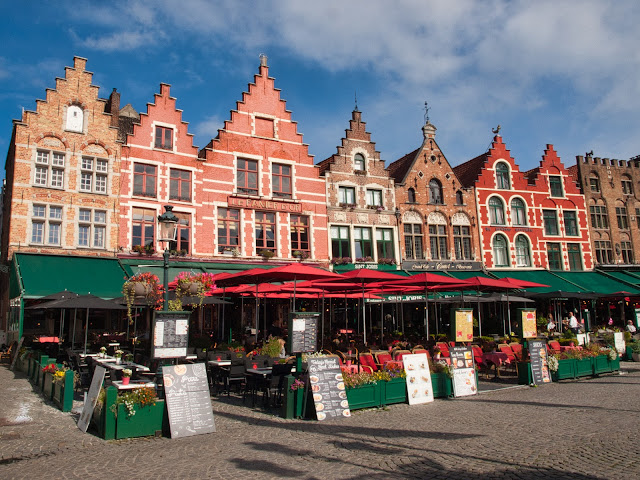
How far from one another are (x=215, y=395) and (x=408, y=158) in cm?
2253

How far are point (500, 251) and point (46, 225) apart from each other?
23859 millimetres

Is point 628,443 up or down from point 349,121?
down

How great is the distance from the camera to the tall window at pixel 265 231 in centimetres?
2378

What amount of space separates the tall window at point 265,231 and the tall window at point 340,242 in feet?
10.7

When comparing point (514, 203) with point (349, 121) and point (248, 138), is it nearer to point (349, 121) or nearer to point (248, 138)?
point (349, 121)

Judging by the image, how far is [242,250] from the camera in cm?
2314

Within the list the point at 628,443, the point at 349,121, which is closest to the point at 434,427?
the point at 628,443

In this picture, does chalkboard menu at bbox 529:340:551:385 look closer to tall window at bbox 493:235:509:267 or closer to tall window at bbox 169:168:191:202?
tall window at bbox 169:168:191:202

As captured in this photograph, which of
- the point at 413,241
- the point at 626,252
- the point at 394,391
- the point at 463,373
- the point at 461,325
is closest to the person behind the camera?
the point at 394,391

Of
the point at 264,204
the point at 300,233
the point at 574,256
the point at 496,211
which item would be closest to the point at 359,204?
the point at 300,233

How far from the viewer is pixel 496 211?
98.9 feet

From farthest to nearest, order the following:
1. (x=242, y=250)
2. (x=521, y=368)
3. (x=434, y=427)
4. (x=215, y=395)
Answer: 1. (x=242, y=250)
2. (x=521, y=368)
3. (x=215, y=395)
4. (x=434, y=427)

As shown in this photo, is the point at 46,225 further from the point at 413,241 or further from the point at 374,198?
the point at 413,241

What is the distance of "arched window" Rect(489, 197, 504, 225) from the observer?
2983 cm
